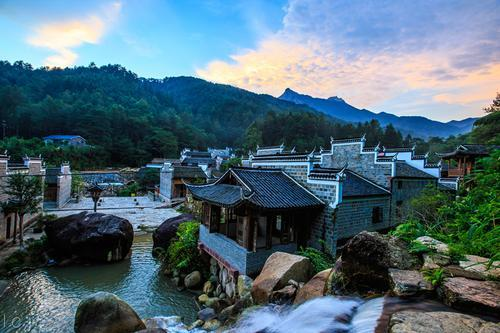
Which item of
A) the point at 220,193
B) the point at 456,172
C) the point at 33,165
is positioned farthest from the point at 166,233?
the point at 456,172

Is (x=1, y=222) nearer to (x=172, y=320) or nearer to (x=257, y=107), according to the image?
(x=172, y=320)

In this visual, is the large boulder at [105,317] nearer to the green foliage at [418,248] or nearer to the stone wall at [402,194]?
the green foliage at [418,248]

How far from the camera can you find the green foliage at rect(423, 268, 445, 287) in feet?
11.2

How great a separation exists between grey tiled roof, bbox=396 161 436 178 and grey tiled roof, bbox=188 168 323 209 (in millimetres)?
7272

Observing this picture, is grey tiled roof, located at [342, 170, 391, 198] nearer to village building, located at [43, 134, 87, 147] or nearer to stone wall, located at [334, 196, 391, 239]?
stone wall, located at [334, 196, 391, 239]

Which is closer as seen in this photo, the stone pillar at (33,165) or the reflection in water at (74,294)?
the reflection in water at (74,294)

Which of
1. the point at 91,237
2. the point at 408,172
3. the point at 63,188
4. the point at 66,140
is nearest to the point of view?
the point at 91,237

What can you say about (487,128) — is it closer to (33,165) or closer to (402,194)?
(402,194)

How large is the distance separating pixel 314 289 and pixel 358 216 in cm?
793

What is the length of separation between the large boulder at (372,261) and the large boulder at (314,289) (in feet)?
2.10

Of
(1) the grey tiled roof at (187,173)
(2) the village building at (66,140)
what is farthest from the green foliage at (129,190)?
(2) the village building at (66,140)

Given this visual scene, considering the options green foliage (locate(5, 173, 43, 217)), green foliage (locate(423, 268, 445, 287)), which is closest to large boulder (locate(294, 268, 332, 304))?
green foliage (locate(423, 268, 445, 287))

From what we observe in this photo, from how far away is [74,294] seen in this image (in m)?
10.5

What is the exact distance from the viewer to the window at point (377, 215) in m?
13.5
